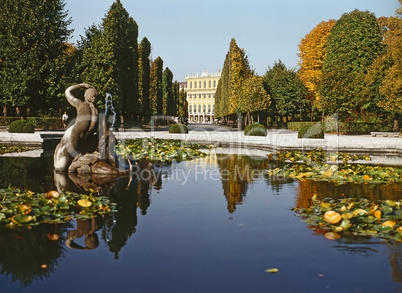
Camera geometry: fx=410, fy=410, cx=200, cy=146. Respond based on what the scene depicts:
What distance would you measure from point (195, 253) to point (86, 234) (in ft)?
5.03

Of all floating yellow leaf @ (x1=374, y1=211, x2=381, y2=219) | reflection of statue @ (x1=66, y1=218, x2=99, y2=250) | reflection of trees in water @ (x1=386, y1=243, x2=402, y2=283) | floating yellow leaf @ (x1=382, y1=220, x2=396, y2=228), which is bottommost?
reflection of trees in water @ (x1=386, y1=243, x2=402, y2=283)

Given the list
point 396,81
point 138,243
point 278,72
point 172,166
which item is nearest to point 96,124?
point 172,166

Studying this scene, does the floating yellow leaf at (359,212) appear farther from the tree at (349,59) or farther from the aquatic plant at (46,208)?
the tree at (349,59)

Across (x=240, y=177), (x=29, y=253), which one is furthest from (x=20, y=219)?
(x=240, y=177)

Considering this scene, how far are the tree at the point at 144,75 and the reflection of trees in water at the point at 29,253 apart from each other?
41.0 m

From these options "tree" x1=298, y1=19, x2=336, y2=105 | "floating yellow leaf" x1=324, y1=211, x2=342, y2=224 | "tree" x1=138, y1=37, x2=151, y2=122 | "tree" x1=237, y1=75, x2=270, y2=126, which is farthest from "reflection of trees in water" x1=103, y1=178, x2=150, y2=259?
"tree" x1=298, y1=19, x2=336, y2=105

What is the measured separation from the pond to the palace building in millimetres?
127852

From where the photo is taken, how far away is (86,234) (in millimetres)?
5090

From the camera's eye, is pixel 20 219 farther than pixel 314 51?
No

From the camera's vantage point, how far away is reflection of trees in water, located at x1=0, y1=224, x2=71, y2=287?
3827 millimetres

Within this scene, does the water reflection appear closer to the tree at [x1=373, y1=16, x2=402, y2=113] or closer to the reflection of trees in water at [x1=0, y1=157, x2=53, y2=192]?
the reflection of trees in water at [x1=0, y1=157, x2=53, y2=192]

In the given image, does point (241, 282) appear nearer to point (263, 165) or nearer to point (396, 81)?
point (263, 165)

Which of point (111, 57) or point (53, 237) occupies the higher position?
point (111, 57)

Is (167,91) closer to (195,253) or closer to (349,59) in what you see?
(349,59)
